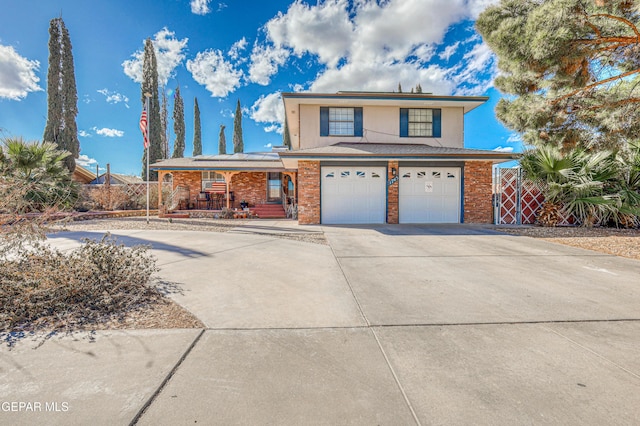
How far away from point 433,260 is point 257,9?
1405cm

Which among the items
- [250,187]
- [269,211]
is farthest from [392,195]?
[250,187]

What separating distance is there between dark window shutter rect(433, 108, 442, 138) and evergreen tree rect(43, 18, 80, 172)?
2176cm

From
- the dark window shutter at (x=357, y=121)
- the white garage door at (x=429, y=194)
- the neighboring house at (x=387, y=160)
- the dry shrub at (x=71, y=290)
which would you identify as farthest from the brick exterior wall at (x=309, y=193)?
the dry shrub at (x=71, y=290)

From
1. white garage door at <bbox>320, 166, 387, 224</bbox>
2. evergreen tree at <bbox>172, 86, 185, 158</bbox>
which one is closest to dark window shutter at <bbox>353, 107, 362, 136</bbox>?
white garage door at <bbox>320, 166, 387, 224</bbox>

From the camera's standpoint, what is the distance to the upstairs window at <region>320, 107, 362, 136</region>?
42.8ft

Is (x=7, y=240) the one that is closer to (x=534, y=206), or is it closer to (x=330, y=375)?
(x=330, y=375)

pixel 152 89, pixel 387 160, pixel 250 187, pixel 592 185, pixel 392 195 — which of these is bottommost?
pixel 392 195

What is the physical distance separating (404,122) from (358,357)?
1292 cm

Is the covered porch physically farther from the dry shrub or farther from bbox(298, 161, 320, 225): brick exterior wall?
the dry shrub

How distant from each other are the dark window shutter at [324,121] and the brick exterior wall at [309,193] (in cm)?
242

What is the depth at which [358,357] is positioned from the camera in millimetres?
2279

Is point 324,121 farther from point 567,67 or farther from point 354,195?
point 567,67

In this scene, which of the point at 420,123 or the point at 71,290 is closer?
the point at 71,290

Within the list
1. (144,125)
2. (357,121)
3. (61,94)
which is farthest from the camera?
(61,94)
